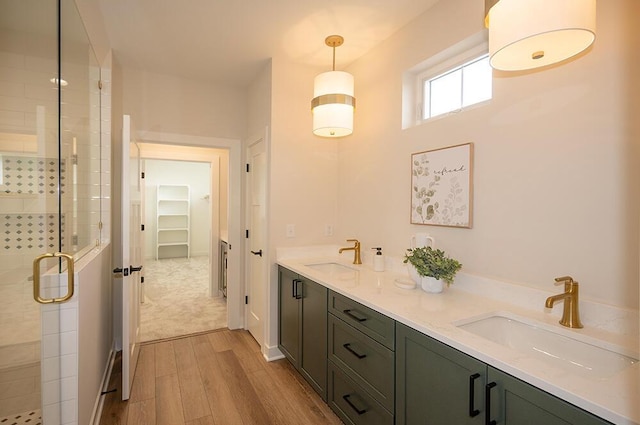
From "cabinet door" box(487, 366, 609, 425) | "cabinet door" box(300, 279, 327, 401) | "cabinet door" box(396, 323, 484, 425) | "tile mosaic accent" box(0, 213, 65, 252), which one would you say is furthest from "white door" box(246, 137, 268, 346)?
"cabinet door" box(487, 366, 609, 425)

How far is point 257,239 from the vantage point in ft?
10.8

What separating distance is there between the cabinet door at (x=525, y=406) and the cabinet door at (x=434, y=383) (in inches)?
1.9

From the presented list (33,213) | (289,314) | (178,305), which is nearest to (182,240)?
(178,305)

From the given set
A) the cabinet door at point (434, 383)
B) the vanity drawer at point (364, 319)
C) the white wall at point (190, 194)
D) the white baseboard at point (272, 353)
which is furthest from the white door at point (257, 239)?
the white wall at point (190, 194)

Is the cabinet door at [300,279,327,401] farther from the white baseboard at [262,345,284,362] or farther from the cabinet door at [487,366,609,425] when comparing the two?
the cabinet door at [487,366,609,425]

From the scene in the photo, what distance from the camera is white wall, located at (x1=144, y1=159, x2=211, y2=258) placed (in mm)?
8086

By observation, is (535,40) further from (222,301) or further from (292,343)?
(222,301)

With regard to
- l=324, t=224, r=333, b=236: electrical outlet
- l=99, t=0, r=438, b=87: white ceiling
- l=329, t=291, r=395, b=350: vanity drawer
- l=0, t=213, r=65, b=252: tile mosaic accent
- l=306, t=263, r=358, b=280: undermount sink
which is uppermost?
l=99, t=0, r=438, b=87: white ceiling

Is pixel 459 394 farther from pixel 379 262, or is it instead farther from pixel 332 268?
pixel 332 268

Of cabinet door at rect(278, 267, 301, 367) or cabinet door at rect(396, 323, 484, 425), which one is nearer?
cabinet door at rect(396, 323, 484, 425)

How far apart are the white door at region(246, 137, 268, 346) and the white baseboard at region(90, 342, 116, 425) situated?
49.4 inches

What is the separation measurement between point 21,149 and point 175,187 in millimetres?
7246

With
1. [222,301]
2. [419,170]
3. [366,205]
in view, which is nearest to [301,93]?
[366,205]

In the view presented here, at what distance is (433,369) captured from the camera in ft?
4.49
